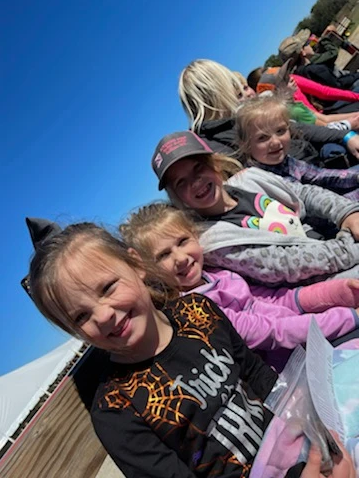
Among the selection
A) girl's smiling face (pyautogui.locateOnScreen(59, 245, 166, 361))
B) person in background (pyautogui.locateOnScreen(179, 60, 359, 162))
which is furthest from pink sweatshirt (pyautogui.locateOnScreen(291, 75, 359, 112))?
girl's smiling face (pyautogui.locateOnScreen(59, 245, 166, 361))

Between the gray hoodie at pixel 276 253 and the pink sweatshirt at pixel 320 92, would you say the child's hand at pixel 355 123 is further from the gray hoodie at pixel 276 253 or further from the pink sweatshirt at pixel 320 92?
the gray hoodie at pixel 276 253

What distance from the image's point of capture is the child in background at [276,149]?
9.15ft

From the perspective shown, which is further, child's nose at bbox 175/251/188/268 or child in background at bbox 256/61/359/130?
child in background at bbox 256/61/359/130

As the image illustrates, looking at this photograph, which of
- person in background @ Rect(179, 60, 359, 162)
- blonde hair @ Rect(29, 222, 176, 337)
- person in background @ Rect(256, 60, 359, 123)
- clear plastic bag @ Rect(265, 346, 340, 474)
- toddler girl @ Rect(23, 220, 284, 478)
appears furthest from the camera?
person in background @ Rect(256, 60, 359, 123)

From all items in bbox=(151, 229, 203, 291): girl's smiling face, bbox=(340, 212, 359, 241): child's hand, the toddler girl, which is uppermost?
bbox=(340, 212, 359, 241): child's hand

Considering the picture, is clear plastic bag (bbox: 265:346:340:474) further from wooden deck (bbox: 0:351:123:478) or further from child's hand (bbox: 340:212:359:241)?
child's hand (bbox: 340:212:359:241)

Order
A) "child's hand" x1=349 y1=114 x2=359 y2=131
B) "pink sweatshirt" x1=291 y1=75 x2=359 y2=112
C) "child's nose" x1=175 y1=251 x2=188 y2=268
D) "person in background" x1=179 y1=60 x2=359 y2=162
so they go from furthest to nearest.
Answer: "pink sweatshirt" x1=291 y1=75 x2=359 y2=112 → "child's hand" x1=349 y1=114 x2=359 y2=131 → "person in background" x1=179 y1=60 x2=359 y2=162 → "child's nose" x1=175 y1=251 x2=188 y2=268

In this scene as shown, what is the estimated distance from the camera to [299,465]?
1.19 m

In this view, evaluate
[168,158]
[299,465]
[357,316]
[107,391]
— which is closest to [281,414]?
A: [299,465]

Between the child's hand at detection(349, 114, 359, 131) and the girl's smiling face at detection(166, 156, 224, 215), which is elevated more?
the child's hand at detection(349, 114, 359, 131)

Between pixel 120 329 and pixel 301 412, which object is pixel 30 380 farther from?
pixel 301 412

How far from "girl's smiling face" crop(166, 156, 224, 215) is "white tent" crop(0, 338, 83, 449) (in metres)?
1.08

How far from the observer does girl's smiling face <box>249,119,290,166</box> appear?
278 centimetres

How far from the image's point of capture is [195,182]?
2312mm
